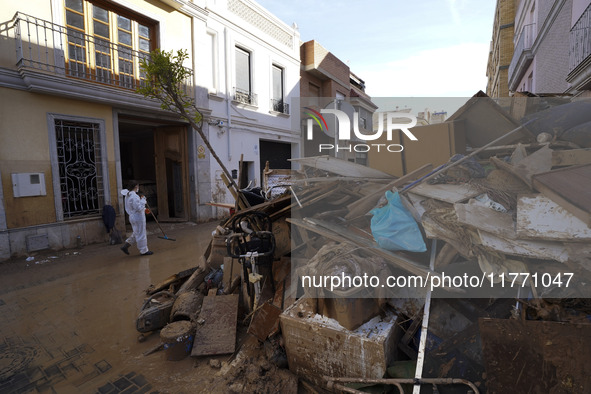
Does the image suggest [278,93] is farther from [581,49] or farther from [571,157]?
[571,157]

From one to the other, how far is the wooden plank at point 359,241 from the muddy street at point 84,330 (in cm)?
180

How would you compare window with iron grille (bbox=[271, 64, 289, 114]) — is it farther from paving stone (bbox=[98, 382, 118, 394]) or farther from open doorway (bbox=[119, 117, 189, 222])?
paving stone (bbox=[98, 382, 118, 394])

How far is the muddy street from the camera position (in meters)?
2.96

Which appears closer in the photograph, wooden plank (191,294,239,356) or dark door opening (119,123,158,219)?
wooden plank (191,294,239,356)

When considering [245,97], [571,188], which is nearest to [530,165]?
[571,188]

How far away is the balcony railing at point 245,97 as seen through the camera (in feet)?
38.9

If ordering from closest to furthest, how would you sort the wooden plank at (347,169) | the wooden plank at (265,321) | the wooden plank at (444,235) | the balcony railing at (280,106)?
the wooden plank at (444,235)
the wooden plank at (265,321)
the wooden plank at (347,169)
the balcony railing at (280,106)

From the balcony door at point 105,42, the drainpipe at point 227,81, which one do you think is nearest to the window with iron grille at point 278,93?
the drainpipe at point 227,81

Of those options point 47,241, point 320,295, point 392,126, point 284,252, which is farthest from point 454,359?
point 47,241

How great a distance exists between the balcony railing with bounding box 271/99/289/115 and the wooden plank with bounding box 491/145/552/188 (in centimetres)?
1163

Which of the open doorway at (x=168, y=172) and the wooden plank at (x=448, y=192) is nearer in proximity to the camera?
the wooden plank at (x=448, y=192)

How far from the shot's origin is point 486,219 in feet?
8.43

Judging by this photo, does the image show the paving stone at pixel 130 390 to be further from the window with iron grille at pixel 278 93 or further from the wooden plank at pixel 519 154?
the window with iron grille at pixel 278 93

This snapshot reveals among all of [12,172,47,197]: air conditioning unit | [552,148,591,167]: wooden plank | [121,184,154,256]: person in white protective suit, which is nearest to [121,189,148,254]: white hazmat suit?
[121,184,154,256]: person in white protective suit
